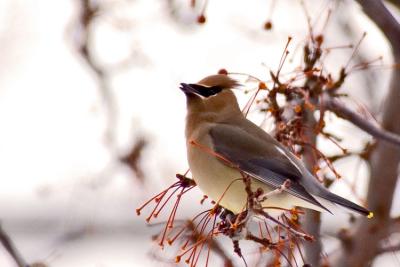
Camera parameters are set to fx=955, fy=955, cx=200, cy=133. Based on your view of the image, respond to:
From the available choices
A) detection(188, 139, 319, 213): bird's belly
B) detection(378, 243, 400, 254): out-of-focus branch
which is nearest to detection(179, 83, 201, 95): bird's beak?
detection(188, 139, 319, 213): bird's belly

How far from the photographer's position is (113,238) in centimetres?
887

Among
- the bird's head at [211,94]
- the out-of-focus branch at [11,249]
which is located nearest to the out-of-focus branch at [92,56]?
the bird's head at [211,94]

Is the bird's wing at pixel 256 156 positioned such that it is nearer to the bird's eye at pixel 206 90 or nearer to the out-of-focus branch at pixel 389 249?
the bird's eye at pixel 206 90

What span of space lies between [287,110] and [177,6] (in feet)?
5.92

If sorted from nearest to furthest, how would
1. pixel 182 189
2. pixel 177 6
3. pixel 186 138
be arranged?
pixel 182 189
pixel 186 138
pixel 177 6

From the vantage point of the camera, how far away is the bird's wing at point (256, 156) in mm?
4855

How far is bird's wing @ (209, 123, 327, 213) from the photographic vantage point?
4.86 metres

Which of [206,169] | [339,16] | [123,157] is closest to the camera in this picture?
[206,169]

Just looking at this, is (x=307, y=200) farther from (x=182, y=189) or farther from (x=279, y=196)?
(x=182, y=189)

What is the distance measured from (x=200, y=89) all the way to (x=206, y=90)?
3 centimetres

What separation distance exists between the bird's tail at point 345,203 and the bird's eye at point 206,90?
94 cm

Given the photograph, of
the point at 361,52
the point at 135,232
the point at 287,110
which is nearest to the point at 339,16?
the point at 361,52

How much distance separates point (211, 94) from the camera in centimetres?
533

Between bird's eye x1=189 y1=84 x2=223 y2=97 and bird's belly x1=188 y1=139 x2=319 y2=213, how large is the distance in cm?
52
